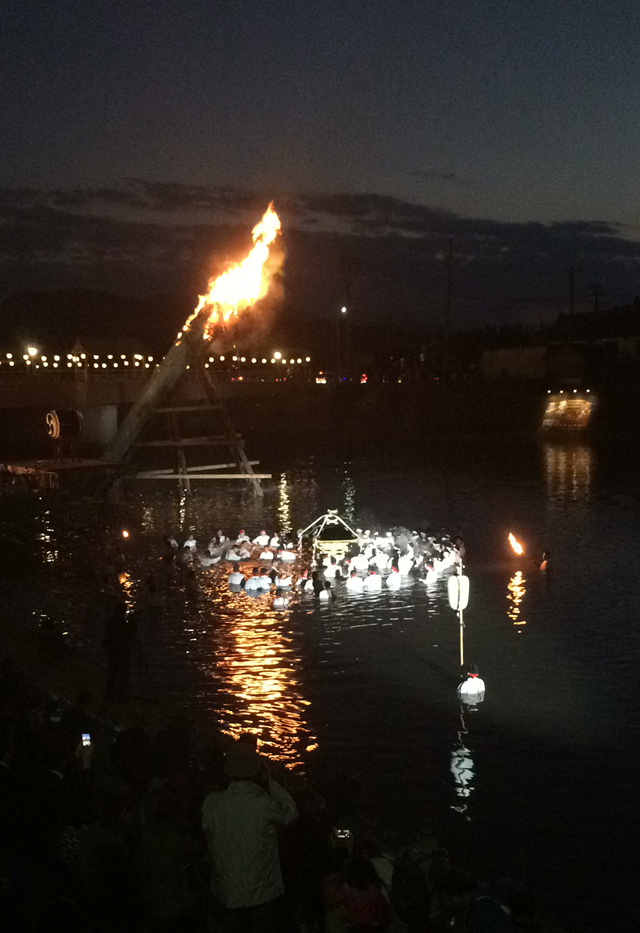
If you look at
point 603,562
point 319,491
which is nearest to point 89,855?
point 603,562

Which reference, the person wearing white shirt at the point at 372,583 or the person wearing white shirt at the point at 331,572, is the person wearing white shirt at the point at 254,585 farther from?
the person wearing white shirt at the point at 372,583

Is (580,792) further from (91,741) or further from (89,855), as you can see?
(89,855)

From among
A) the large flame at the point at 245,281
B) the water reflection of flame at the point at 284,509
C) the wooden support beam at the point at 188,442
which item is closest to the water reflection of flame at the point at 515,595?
the water reflection of flame at the point at 284,509

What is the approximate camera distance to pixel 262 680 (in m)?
20.2

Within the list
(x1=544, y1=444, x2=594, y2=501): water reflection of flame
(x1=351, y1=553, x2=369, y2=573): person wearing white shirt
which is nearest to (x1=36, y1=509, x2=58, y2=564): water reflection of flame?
(x1=351, y1=553, x2=369, y2=573): person wearing white shirt

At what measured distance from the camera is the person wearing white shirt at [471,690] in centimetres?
1850

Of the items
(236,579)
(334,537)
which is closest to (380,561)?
(334,537)

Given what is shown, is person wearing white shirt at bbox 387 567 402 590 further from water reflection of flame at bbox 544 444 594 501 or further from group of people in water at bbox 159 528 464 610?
water reflection of flame at bbox 544 444 594 501

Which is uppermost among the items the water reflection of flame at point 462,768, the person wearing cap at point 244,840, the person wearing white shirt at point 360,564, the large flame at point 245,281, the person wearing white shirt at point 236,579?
the large flame at point 245,281

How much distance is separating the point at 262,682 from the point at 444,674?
12.9 feet

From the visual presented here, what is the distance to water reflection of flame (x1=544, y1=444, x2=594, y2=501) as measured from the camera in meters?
52.5

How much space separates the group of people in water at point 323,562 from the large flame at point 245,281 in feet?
37.5

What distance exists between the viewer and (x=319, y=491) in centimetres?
5506

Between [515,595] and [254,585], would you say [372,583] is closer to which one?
[254,585]
